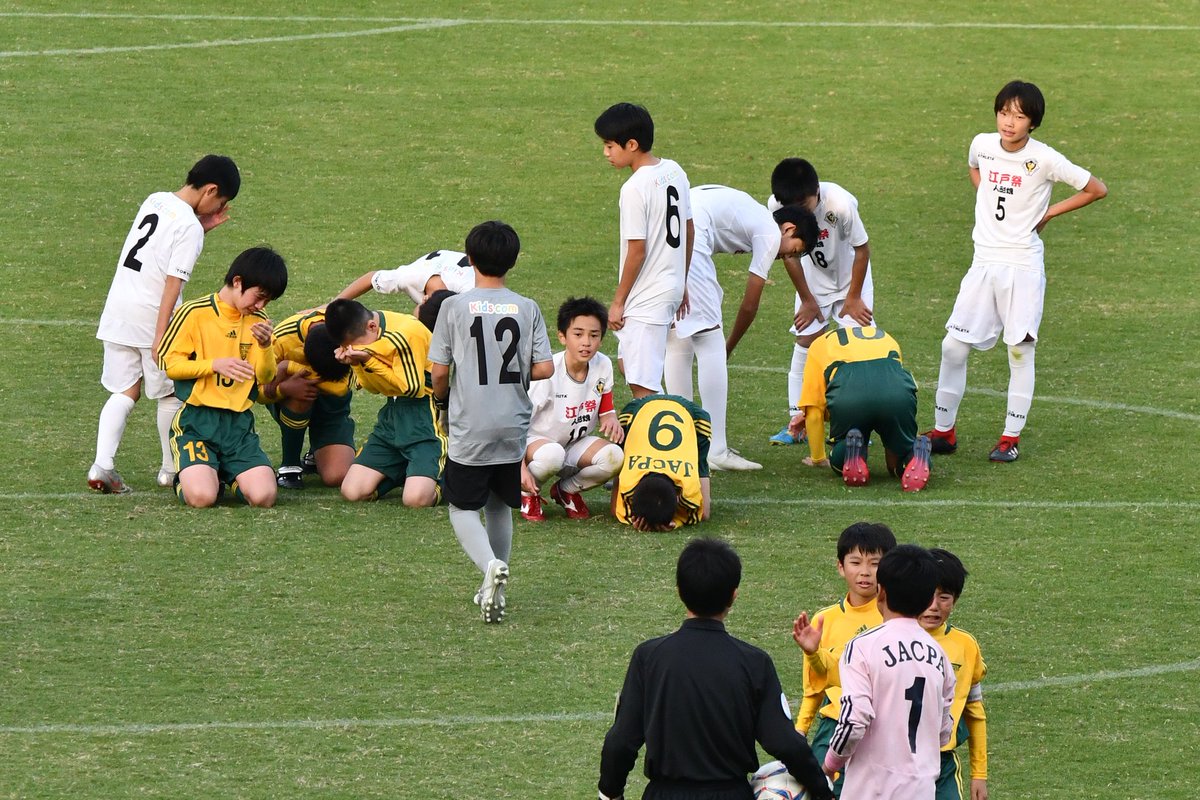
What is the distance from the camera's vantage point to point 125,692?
5.77 m

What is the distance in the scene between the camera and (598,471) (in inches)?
307

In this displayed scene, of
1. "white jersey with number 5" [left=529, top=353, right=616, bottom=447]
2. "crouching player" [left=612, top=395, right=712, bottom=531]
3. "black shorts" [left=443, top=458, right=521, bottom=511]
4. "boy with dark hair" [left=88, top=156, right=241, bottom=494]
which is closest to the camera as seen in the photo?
"black shorts" [left=443, top=458, right=521, bottom=511]

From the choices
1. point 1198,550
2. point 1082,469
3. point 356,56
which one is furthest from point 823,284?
point 356,56

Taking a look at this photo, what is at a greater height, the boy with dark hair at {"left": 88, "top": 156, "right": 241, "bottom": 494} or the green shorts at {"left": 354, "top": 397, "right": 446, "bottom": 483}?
the boy with dark hair at {"left": 88, "top": 156, "right": 241, "bottom": 494}

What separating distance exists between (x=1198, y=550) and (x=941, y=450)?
191 cm

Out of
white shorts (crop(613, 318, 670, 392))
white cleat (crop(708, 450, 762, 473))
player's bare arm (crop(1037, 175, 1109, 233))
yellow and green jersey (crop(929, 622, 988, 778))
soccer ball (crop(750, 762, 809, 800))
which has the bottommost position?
soccer ball (crop(750, 762, 809, 800))

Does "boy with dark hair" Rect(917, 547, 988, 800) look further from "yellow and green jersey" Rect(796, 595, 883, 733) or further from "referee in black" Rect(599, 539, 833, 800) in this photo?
"referee in black" Rect(599, 539, 833, 800)

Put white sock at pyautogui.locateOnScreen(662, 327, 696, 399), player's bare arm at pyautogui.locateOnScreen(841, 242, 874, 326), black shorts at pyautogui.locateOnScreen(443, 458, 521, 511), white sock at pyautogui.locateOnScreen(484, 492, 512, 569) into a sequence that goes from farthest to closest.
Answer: player's bare arm at pyautogui.locateOnScreen(841, 242, 874, 326)
white sock at pyautogui.locateOnScreen(662, 327, 696, 399)
white sock at pyautogui.locateOnScreen(484, 492, 512, 569)
black shorts at pyautogui.locateOnScreen(443, 458, 521, 511)

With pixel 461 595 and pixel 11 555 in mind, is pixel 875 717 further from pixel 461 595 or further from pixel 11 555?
pixel 11 555

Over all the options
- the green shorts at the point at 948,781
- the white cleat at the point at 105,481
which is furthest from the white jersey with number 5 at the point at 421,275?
the green shorts at the point at 948,781

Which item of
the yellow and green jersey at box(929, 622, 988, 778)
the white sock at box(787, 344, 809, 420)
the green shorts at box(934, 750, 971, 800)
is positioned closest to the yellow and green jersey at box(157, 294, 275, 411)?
the white sock at box(787, 344, 809, 420)

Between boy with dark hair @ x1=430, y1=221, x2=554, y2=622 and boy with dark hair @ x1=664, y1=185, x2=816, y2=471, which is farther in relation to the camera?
boy with dark hair @ x1=664, y1=185, x2=816, y2=471

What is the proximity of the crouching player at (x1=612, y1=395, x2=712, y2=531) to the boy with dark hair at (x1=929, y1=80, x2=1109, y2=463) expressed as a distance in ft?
6.11

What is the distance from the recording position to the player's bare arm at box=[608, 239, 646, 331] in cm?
816
